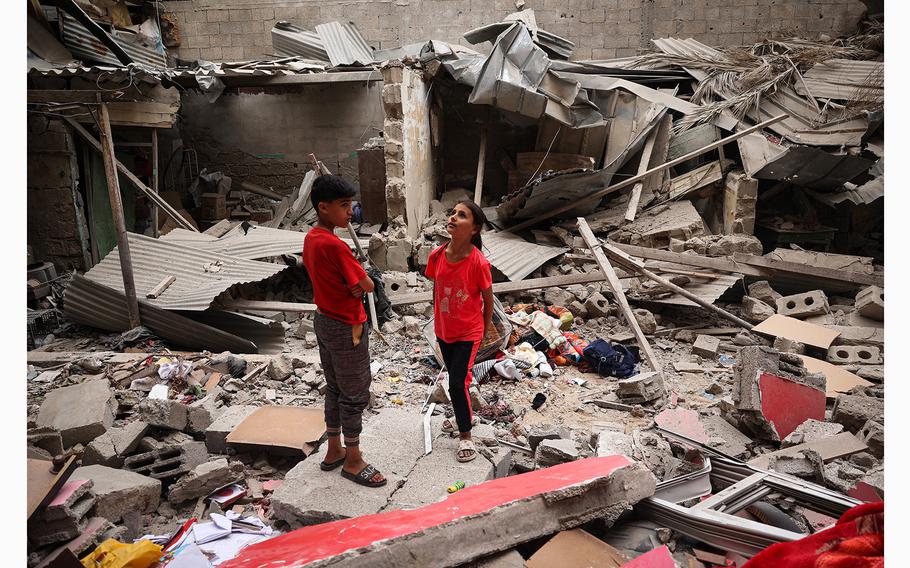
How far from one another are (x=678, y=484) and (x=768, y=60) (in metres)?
9.99

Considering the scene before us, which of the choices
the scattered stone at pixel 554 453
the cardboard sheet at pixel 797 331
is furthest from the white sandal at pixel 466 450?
the cardboard sheet at pixel 797 331

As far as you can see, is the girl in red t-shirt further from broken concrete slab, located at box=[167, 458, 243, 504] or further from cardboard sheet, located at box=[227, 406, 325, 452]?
broken concrete slab, located at box=[167, 458, 243, 504]

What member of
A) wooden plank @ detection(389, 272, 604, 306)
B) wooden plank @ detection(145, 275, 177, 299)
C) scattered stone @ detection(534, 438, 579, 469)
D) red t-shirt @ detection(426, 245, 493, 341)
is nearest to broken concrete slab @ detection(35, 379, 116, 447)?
wooden plank @ detection(145, 275, 177, 299)

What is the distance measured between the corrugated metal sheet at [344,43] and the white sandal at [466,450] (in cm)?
998

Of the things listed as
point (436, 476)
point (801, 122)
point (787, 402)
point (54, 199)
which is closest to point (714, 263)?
point (787, 402)

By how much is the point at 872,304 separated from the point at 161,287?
8.23 metres

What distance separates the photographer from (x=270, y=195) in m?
12.4

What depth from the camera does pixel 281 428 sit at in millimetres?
4176

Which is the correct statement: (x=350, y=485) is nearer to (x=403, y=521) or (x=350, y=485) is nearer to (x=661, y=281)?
(x=403, y=521)

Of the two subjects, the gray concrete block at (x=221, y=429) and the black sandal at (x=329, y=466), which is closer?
the black sandal at (x=329, y=466)

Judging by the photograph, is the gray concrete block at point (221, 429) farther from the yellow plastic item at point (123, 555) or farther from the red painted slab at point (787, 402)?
the red painted slab at point (787, 402)

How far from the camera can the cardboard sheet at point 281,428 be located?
4.02m

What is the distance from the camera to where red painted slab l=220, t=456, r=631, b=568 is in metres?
2.47

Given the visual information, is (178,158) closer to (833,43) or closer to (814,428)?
(814,428)
